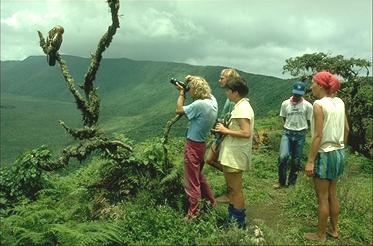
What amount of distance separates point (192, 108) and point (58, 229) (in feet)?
8.28

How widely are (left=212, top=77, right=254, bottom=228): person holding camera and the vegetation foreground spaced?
0.43 metres

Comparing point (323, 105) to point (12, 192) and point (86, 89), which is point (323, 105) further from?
point (12, 192)

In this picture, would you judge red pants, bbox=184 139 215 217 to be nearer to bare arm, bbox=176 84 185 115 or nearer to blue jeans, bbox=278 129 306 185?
bare arm, bbox=176 84 185 115

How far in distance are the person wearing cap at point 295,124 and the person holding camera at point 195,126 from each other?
3.44m

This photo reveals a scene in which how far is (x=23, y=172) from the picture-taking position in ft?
32.4

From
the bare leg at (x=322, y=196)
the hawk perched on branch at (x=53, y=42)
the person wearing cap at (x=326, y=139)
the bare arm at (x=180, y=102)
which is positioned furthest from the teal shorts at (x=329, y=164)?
the hawk perched on branch at (x=53, y=42)

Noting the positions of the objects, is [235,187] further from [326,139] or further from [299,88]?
[299,88]

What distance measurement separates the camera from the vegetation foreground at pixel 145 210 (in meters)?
6.58

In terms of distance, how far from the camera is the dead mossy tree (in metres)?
8.88

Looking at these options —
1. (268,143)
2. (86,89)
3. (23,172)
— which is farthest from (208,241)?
(268,143)

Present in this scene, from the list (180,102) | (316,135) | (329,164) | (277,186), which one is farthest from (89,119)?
(329,164)

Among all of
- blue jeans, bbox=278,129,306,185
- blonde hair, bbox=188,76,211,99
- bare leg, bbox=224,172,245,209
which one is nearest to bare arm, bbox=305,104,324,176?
bare leg, bbox=224,172,245,209

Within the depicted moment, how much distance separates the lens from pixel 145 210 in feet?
24.8

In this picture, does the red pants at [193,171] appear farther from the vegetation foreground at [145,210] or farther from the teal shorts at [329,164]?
the teal shorts at [329,164]
